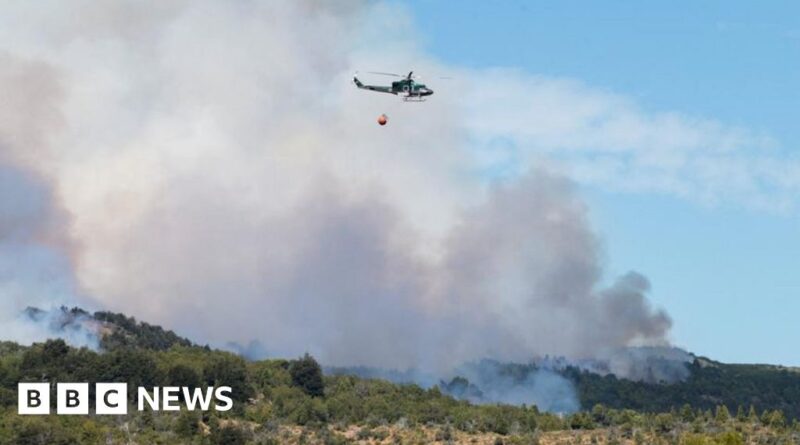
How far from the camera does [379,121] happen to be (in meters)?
172

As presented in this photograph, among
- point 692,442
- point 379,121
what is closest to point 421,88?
point 379,121

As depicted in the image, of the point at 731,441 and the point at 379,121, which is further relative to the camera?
the point at 731,441

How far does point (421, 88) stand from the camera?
19325 cm

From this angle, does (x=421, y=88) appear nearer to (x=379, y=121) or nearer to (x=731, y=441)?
(x=379, y=121)

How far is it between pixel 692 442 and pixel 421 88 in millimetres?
58687

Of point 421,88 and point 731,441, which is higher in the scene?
point 421,88

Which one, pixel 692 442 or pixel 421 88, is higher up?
pixel 421 88

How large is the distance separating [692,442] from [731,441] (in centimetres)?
642

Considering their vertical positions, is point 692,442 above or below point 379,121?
below

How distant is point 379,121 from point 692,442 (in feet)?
196

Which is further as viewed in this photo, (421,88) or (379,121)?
(421,88)

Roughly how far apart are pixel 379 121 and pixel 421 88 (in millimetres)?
23169

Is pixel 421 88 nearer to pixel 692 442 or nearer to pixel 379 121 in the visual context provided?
pixel 379 121

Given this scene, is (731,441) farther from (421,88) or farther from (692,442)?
(421,88)
